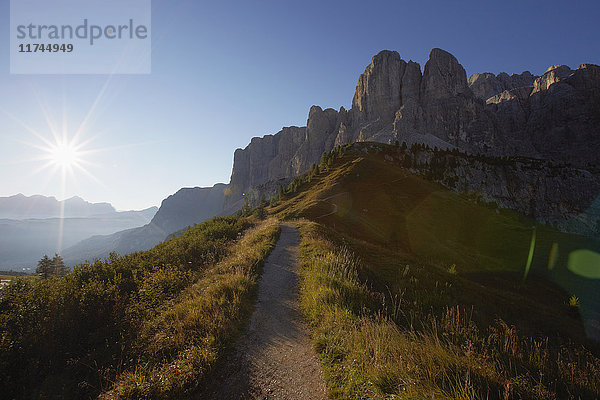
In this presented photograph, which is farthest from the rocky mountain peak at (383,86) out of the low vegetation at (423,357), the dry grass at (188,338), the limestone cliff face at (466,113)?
the dry grass at (188,338)

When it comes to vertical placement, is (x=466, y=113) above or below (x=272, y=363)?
above

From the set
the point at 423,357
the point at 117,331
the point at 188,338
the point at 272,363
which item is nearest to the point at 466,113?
the point at 423,357

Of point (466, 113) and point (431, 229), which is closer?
point (431, 229)

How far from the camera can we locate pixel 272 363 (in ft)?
16.5

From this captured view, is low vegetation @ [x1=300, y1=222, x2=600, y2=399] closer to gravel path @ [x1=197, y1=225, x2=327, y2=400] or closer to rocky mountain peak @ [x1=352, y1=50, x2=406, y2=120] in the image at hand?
gravel path @ [x1=197, y1=225, x2=327, y2=400]

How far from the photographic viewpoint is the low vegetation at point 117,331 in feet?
15.4

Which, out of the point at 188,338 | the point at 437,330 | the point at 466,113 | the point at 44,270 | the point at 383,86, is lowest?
the point at 44,270

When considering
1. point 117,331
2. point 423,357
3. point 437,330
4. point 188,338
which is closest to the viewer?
point 423,357

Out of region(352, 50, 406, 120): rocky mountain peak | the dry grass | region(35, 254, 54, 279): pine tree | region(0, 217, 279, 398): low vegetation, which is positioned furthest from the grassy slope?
region(352, 50, 406, 120): rocky mountain peak

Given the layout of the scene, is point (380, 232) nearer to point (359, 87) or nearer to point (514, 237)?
point (514, 237)

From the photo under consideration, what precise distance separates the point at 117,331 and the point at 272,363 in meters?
5.10

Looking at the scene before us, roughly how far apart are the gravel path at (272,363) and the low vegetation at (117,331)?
0.41 m

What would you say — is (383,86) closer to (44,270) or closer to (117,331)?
(44,270)

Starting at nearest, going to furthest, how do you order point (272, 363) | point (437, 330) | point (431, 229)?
1. point (272, 363)
2. point (437, 330)
3. point (431, 229)
